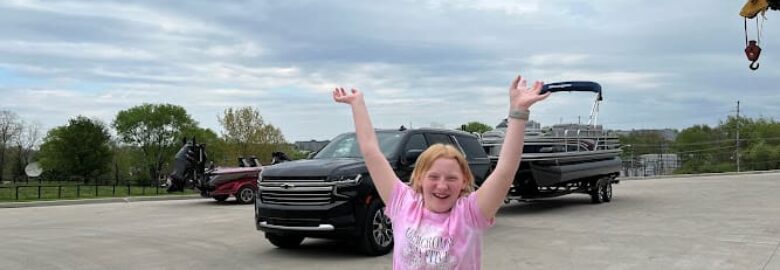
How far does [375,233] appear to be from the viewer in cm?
927

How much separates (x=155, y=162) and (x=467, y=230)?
303 feet

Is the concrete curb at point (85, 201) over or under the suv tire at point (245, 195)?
under

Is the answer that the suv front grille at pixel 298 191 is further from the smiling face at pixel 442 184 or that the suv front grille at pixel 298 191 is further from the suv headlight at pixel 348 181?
the smiling face at pixel 442 184

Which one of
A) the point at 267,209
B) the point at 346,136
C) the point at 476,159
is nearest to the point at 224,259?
the point at 267,209

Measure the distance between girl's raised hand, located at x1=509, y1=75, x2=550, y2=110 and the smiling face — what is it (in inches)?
13.7

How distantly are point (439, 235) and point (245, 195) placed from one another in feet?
59.8

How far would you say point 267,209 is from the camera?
9352 millimetres

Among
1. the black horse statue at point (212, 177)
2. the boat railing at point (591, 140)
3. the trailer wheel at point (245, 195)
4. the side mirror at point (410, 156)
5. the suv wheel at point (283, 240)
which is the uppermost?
the boat railing at point (591, 140)

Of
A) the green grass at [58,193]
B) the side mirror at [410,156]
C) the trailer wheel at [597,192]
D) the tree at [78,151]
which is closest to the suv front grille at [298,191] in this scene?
the side mirror at [410,156]

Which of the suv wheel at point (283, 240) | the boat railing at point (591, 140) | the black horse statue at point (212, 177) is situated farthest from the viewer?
the black horse statue at point (212, 177)

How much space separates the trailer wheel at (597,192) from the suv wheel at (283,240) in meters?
9.33

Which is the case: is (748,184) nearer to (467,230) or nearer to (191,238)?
(191,238)

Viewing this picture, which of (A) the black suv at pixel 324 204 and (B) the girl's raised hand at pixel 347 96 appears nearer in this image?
(B) the girl's raised hand at pixel 347 96

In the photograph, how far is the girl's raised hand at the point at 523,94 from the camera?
2.67 meters
